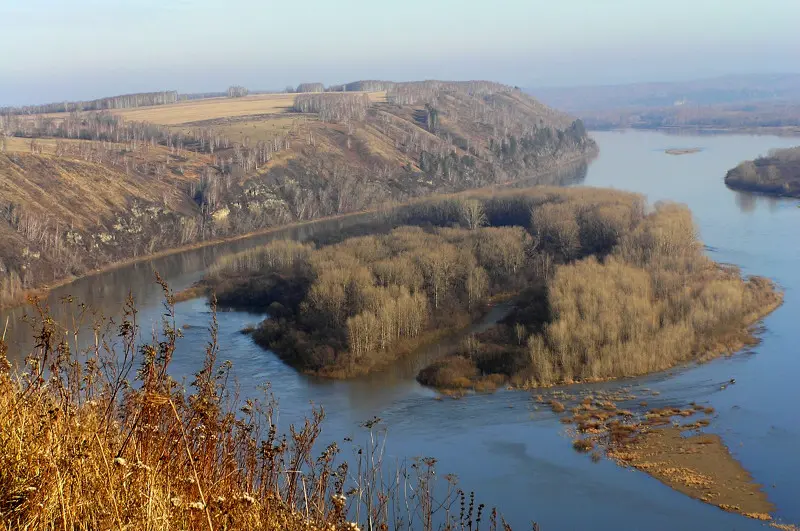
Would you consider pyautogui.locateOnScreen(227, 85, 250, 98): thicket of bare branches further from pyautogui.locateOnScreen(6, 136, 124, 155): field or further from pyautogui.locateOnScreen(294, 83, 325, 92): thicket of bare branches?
pyautogui.locateOnScreen(6, 136, 124, 155): field

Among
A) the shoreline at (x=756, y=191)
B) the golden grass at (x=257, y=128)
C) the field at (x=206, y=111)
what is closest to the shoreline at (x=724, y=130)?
the field at (x=206, y=111)

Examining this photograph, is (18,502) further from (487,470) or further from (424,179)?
(424,179)

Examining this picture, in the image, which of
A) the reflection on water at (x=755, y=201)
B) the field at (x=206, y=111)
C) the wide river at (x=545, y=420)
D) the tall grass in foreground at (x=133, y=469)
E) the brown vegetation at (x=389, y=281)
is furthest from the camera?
the field at (x=206, y=111)

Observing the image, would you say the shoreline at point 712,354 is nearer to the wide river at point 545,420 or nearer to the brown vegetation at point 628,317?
the brown vegetation at point 628,317

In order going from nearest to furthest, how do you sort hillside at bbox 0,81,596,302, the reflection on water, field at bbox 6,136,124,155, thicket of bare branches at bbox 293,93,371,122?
hillside at bbox 0,81,596,302, the reflection on water, field at bbox 6,136,124,155, thicket of bare branches at bbox 293,93,371,122

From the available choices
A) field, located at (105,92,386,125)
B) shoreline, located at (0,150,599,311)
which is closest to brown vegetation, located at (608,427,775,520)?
shoreline, located at (0,150,599,311)

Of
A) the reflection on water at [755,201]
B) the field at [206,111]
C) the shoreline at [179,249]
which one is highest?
the field at [206,111]

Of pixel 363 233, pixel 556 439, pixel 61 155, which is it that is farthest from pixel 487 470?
pixel 61 155
